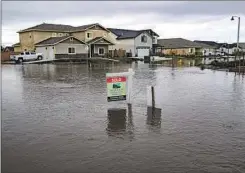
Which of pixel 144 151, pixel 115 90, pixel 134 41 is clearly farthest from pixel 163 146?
pixel 134 41

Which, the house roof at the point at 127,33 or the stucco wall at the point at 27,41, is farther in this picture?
the house roof at the point at 127,33

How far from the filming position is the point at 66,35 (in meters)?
56.9

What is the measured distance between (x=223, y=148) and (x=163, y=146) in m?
1.22

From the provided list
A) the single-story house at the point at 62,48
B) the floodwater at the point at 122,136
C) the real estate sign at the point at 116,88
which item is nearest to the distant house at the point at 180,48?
the single-story house at the point at 62,48

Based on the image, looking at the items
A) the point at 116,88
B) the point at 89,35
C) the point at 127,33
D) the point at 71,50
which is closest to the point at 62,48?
the point at 71,50

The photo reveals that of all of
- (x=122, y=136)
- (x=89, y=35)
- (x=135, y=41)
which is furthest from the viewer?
(x=135, y=41)

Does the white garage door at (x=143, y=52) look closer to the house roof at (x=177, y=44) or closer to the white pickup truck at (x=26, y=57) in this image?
the house roof at (x=177, y=44)

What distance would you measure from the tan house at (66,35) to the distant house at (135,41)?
699 centimetres

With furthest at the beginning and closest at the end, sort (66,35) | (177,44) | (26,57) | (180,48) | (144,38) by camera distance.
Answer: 1. (177,44)
2. (180,48)
3. (144,38)
4. (66,35)
5. (26,57)

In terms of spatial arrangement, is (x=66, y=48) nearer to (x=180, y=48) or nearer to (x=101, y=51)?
(x=101, y=51)

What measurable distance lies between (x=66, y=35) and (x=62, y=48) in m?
7.42

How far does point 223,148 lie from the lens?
6160 millimetres

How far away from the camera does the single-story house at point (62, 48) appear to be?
163ft

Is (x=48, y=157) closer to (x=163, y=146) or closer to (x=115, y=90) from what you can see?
(x=163, y=146)
